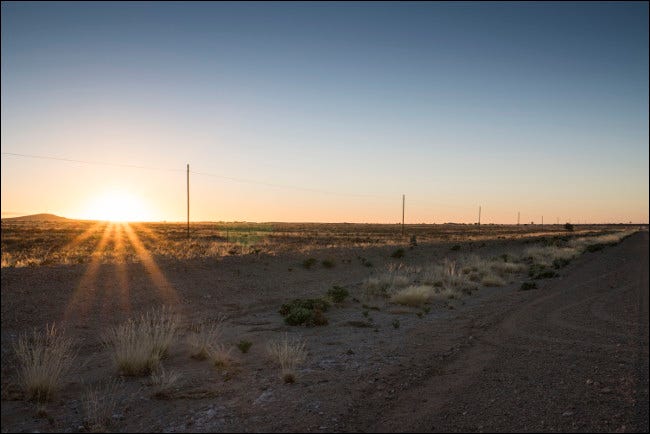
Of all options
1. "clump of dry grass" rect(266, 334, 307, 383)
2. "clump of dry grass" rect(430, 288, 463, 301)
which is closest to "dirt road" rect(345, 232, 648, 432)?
"clump of dry grass" rect(266, 334, 307, 383)

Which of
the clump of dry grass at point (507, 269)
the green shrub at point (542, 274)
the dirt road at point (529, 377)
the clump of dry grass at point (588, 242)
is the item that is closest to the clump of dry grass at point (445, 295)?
the dirt road at point (529, 377)

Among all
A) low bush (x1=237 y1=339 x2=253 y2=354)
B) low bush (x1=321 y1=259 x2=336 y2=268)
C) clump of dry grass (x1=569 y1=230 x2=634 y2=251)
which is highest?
clump of dry grass (x1=569 y1=230 x2=634 y2=251)

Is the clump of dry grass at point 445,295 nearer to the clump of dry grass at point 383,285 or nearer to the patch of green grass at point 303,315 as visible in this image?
the clump of dry grass at point 383,285

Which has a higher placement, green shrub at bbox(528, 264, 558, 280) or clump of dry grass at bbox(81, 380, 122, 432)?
green shrub at bbox(528, 264, 558, 280)

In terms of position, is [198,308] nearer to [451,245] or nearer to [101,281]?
[101,281]

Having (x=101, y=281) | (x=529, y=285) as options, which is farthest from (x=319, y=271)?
(x=101, y=281)

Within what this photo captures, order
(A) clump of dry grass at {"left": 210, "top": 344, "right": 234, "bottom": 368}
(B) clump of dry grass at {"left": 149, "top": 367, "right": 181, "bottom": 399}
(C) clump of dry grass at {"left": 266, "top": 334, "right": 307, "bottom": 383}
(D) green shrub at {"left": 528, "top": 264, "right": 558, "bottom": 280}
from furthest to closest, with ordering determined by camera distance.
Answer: (D) green shrub at {"left": 528, "top": 264, "right": 558, "bottom": 280} < (A) clump of dry grass at {"left": 210, "top": 344, "right": 234, "bottom": 368} < (C) clump of dry grass at {"left": 266, "top": 334, "right": 307, "bottom": 383} < (B) clump of dry grass at {"left": 149, "top": 367, "right": 181, "bottom": 399}

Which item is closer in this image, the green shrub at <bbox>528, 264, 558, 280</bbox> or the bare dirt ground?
the bare dirt ground

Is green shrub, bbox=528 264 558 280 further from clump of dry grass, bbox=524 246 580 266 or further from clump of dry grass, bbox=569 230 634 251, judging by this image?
clump of dry grass, bbox=569 230 634 251

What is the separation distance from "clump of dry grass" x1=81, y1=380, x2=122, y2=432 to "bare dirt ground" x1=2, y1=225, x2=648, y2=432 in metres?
0.15

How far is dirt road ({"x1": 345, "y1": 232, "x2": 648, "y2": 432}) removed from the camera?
22.7ft

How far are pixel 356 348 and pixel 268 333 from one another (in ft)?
10.3

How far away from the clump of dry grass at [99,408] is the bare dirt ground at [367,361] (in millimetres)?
149

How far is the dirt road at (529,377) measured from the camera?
6922 mm
